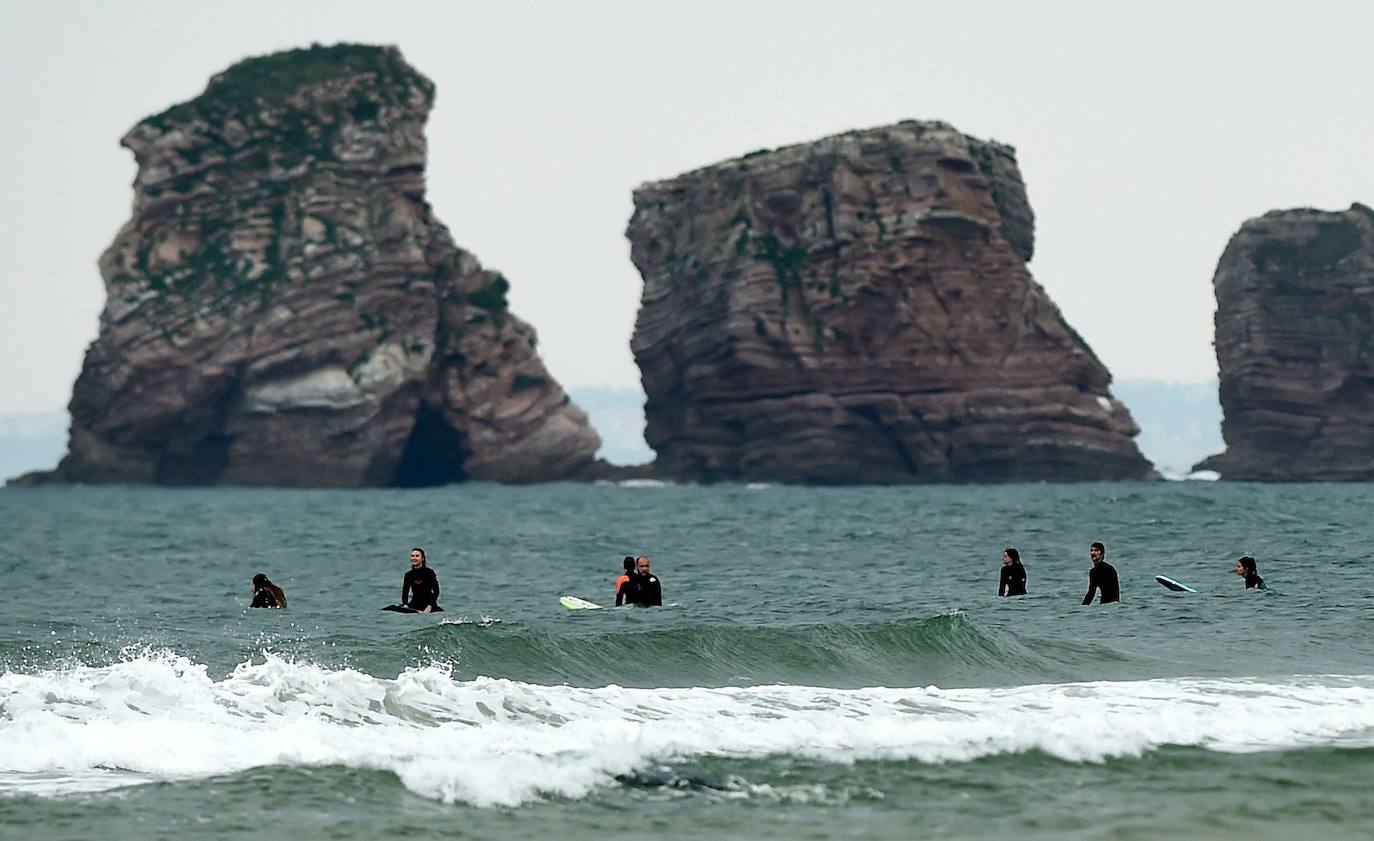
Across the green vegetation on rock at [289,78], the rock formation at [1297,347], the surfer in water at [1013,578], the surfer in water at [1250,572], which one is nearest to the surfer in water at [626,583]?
the surfer in water at [1013,578]

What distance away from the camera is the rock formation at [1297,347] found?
14075 centimetres

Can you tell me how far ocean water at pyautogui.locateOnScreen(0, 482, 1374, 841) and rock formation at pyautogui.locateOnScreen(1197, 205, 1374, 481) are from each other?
97.4 metres

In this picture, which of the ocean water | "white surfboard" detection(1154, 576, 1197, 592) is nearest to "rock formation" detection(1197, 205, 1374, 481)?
the ocean water

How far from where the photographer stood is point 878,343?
138m

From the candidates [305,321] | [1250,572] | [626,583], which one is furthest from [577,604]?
[305,321]

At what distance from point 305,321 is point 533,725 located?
407ft

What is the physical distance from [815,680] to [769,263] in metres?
118

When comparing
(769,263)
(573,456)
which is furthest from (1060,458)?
(573,456)

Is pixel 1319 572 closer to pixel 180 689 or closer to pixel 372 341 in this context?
pixel 180 689

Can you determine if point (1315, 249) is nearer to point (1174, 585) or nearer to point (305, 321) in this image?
point (305, 321)

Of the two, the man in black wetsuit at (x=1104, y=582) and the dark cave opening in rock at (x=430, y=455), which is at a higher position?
the dark cave opening in rock at (x=430, y=455)

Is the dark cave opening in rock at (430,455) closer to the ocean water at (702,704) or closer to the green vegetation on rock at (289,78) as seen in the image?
the green vegetation on rock at (289,78)

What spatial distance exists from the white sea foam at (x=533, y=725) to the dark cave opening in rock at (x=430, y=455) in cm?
12397

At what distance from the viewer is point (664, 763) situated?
55.8 ft
